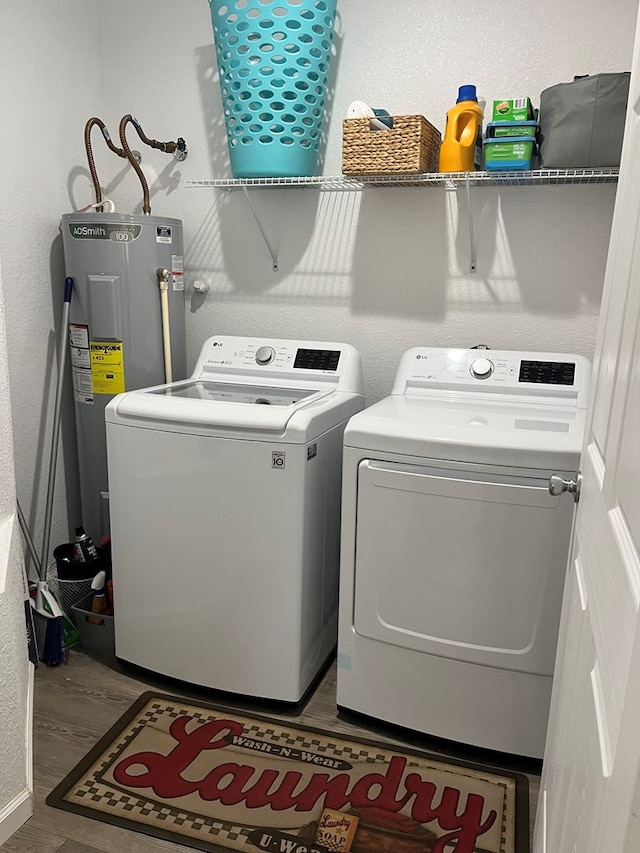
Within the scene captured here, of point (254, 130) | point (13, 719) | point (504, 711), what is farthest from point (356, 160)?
point (13, 719)

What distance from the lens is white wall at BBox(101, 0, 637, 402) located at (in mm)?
2227

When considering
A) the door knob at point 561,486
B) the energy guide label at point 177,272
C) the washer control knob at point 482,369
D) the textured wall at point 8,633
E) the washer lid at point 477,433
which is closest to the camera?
the door knob at point 561,486

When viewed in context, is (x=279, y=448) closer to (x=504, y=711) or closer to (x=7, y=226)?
(x=504, y=711)

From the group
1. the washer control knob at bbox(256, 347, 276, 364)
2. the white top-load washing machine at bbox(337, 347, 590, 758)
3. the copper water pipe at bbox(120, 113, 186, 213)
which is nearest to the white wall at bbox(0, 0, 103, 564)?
the copper water pipe at bbox(120, 113, 186, 213)

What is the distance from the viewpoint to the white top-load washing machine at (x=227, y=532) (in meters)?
1.95

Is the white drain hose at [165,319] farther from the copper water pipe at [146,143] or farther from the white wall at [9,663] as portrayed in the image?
the white wall at [9,663]

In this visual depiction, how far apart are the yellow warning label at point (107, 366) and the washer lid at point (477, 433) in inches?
38.7

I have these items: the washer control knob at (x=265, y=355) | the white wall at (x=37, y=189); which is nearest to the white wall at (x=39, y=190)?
the white wall at (x=37, y=189)

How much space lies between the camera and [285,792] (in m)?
1.77

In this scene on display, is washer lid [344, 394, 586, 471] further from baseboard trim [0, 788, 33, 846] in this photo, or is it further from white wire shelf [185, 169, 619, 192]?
baseboard trim [0, 788, 33, 846]

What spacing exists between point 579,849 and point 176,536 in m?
1.43

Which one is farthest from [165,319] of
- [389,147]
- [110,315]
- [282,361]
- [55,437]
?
[389,147]

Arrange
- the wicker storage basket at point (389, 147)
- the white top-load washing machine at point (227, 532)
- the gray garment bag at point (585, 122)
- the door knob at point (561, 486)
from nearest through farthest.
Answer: the door knob at point (561, 486) → the gray garment bag at point (585, 122) → the white top-load washing machine at point (227, 532) → the wicker storage basket at point (389, 147)

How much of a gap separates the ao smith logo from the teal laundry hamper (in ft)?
1.39
